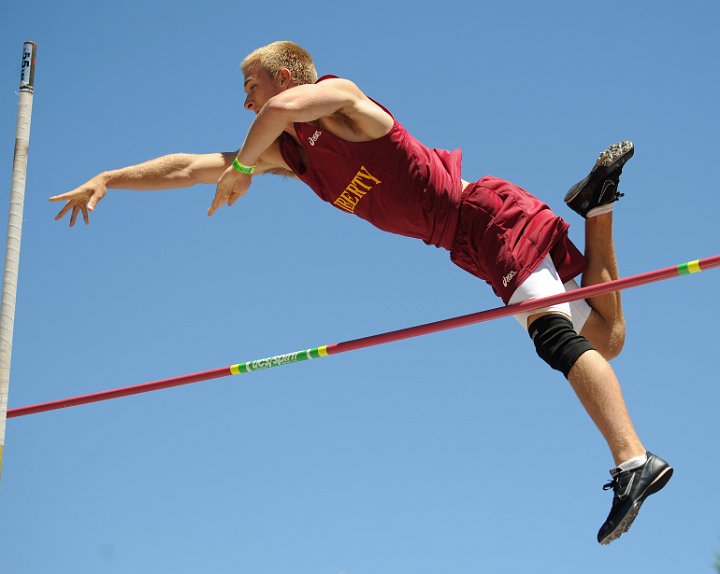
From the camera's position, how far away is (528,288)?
5152mm

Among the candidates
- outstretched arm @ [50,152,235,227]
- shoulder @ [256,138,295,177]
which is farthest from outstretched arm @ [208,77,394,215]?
outstretched arm @ [50,152,235,227]

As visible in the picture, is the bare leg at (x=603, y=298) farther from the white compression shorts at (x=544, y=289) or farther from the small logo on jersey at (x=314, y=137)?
the small logo on jersey at (x=314, y=137)

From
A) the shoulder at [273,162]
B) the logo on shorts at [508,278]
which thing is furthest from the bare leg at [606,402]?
the shoulder at [273,162]

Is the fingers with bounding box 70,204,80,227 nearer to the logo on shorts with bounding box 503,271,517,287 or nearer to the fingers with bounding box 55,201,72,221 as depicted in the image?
the fingers with bounding box 55,201,72,221

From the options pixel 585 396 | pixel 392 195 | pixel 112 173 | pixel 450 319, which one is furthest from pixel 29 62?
pixel 585 396

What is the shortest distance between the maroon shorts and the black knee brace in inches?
9.1

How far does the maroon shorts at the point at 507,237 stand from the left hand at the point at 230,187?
1098 mm

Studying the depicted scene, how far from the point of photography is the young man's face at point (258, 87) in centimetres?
581

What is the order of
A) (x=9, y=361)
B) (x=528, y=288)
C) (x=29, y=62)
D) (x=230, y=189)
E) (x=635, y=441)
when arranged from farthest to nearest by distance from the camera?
(x=29, y=62)
(x=9, y=361)
(x=230, y=189)
(x=528, y=288)
(x=635, y=441)

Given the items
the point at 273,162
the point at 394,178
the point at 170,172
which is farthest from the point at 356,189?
the point at 170,172

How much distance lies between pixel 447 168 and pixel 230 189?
1.12 metres

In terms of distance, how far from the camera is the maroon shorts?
207 inches

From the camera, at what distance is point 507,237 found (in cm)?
532

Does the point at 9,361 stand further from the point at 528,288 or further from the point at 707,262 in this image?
the point at 707,262
